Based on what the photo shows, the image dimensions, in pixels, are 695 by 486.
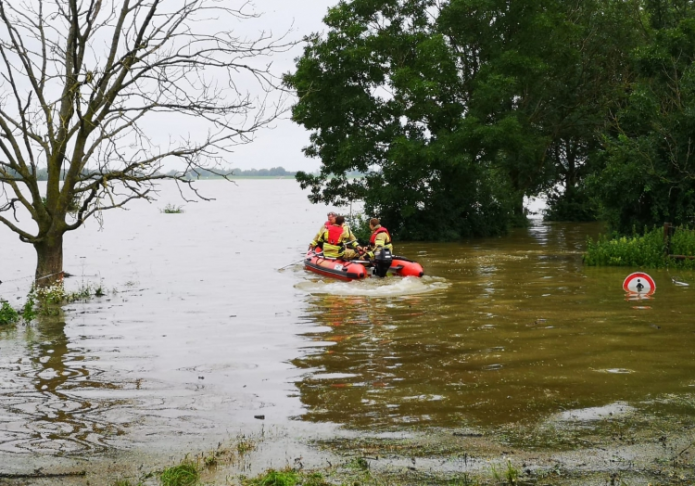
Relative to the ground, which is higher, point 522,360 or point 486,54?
point 486,54

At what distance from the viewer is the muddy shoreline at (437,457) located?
5453 mm

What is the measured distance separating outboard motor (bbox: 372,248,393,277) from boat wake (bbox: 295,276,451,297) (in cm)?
21

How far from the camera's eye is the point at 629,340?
10.4m

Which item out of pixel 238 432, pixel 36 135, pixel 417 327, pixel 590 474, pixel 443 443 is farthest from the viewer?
pixel 36 135

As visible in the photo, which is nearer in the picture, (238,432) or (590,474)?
(590,474)

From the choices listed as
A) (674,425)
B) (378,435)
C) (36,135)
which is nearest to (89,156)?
(36,135)

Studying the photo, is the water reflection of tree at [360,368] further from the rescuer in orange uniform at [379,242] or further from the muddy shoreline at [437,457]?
the rescuer in orange uniform at [379,242]

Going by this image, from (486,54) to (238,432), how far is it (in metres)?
26.7

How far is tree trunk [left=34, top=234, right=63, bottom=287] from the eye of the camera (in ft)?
51.3

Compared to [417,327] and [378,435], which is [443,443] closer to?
[378,435]

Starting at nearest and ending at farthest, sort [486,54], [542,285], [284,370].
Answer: [284,370] → [542,285] → [486,54]

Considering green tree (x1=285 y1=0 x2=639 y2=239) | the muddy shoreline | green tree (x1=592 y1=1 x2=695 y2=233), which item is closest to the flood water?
the muddy shoreline

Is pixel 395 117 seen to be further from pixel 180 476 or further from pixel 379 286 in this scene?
pixel 180 476

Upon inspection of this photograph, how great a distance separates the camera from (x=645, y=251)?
19344mm
